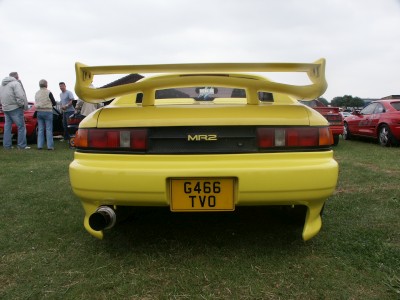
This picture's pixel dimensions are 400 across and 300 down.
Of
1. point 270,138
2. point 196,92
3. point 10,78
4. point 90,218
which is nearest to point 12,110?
point 10,78

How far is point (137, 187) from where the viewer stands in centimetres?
209

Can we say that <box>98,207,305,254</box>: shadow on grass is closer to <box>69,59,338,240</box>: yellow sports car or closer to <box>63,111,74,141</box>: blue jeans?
<box>69,59,338,240</box>: yellow sports car

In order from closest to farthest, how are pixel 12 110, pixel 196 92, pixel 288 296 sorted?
pixel 288 296 → pixel 196 92 → pixel 12 110

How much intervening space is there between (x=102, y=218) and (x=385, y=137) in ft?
27.6

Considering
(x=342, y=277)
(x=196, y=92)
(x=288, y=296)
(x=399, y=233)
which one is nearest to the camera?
→ (x=288, y=296)

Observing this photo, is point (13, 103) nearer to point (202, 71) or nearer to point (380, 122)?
point (202, 71)

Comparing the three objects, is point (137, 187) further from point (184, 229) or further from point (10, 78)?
point (10, 78)

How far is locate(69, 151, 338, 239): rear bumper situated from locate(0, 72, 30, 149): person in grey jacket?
6.57 m

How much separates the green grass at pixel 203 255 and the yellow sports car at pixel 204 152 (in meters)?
0.29

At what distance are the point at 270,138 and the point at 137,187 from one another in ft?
2.57

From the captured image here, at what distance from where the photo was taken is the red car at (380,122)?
8734 mm

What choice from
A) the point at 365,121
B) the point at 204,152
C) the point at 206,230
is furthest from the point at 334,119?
the point at 204,152

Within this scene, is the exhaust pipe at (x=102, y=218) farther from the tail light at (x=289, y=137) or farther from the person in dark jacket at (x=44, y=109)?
the person in dark jacket at (x=44, y=109)

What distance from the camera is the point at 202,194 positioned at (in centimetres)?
210
